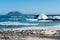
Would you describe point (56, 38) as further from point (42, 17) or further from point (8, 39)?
point (42, 17)

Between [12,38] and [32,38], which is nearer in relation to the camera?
[12,38]

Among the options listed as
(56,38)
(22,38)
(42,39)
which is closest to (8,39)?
(22,38)

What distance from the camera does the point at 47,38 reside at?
16141 millimetres

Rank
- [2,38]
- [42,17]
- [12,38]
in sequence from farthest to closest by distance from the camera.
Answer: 1. [42,17]
2. [2,38]
3. [12,38]

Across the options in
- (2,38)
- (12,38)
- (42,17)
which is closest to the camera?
(12,38)

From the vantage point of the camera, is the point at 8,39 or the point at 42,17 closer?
the point at 8,39

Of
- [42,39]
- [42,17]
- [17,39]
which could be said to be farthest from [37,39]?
[42,17]

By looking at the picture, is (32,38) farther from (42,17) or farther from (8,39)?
(42,17)

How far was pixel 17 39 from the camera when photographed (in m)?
14.9

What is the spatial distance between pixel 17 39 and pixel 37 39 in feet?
5.45

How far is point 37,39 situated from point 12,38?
2039 millimetres

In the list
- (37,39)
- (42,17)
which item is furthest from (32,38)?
(42,17)

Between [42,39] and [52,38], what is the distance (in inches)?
31.1

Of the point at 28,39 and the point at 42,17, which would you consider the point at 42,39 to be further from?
the point at 42,17
